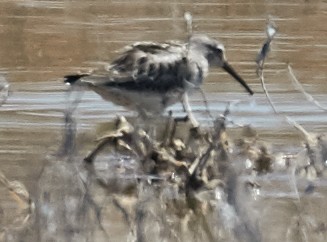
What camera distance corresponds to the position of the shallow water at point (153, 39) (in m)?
3.71

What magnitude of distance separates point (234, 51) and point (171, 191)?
2.94ft

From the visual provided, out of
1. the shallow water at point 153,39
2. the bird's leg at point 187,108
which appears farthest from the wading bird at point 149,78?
the shallow water at point 153,39

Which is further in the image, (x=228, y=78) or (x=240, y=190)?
(x=228, y=78)

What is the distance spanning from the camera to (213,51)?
12.2 ft

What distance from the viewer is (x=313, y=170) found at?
3.31 m

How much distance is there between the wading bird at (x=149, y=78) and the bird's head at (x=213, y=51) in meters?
0.09

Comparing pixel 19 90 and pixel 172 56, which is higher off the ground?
pixel 172 56

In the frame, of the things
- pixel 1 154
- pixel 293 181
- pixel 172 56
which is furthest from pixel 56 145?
pixel 293 181

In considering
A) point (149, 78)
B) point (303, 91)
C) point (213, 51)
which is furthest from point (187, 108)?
point (303, 91)

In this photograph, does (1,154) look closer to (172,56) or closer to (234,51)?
(172,56)

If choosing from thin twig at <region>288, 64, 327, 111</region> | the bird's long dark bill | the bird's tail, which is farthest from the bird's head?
the bird's tail

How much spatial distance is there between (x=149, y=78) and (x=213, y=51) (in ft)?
1.18

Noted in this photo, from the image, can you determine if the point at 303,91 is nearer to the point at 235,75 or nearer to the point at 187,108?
the point at 235,75

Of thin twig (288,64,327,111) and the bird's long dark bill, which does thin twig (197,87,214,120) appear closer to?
the bird's long dark bill
